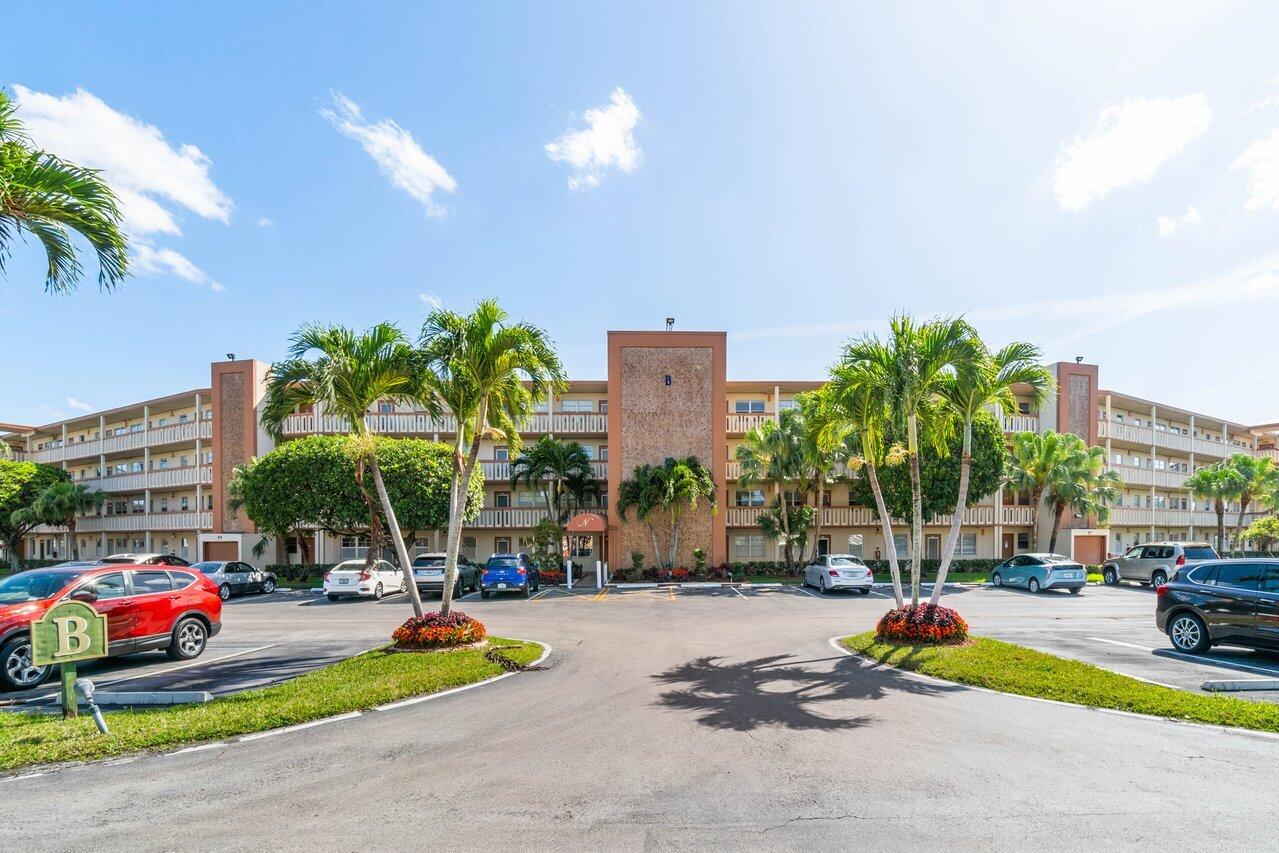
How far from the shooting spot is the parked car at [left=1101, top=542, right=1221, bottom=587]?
78.5 feet

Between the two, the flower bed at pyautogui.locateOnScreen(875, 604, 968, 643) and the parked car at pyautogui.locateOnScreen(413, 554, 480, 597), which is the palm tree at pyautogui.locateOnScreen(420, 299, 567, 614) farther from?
the parked car at pyautogui.locateOnScreen(413, 554, 480, 597)

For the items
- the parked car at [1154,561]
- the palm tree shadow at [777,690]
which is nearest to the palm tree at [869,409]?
the palm tree shadow at [777,690]

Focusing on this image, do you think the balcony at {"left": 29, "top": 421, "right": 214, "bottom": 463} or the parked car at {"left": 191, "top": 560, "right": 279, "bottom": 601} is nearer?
the parked car at {"left": 191, "top": 560, "right": 279, "bottom": 601}

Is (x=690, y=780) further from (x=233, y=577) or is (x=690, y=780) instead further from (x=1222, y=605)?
(x=233, y=577)

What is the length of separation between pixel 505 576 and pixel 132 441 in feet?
111

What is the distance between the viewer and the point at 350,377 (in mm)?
11602

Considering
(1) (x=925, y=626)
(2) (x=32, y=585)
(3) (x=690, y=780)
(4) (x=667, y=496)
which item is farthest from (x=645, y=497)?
(3) (x=690, y=780)

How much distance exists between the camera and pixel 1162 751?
247 inches

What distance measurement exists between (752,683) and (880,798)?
4.23 metres

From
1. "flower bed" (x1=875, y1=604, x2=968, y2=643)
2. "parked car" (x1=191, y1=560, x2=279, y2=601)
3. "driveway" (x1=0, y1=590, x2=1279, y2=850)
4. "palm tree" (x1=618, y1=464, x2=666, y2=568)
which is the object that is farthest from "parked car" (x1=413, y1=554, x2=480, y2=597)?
"flower bed" (x1=875, y1=604, x2=968, y2=643)

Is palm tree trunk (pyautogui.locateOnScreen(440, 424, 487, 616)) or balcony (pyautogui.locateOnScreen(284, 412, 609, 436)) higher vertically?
balcony (pyautogui.locateOnScreen(284, 412, 609, 436))

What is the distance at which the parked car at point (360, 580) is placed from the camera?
22.8 m

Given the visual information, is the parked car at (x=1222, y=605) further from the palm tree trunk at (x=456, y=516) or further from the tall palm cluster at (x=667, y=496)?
the tall palm cluster at (x=667, y=496)

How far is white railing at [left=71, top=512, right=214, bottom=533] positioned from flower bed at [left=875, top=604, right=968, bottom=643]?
39.1m
